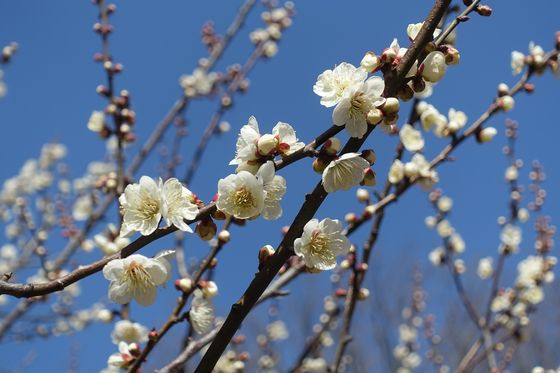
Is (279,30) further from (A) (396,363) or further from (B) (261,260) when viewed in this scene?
(A) (396,363)

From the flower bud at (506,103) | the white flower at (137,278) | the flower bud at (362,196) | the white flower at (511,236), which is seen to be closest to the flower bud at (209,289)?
the white flower at (137,278)

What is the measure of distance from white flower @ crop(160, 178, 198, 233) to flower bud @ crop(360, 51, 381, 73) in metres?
0.58

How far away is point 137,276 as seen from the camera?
1.44 metres

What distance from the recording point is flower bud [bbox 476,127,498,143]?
285 cm

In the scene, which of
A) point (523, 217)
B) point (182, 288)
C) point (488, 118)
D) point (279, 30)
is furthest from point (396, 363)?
point (182, 288)

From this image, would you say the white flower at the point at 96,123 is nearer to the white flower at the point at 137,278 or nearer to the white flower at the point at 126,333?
the white flower at the point at 126,333

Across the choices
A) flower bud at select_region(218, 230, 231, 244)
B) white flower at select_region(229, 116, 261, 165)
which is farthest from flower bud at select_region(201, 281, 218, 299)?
white flower at select_region(229, 116, 261, 165)

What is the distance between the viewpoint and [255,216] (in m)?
1.38

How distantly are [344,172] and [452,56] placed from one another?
1.56ft

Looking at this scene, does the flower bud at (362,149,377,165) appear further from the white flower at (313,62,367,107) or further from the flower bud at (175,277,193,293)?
the flower bud at (175,277,193,293)

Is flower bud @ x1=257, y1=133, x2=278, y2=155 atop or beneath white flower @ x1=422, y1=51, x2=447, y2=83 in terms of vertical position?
beneath

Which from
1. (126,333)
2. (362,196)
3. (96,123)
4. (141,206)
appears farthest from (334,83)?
(96,123)

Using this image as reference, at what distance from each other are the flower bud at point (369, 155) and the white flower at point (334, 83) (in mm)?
160

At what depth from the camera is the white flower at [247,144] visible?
4.34 feet
